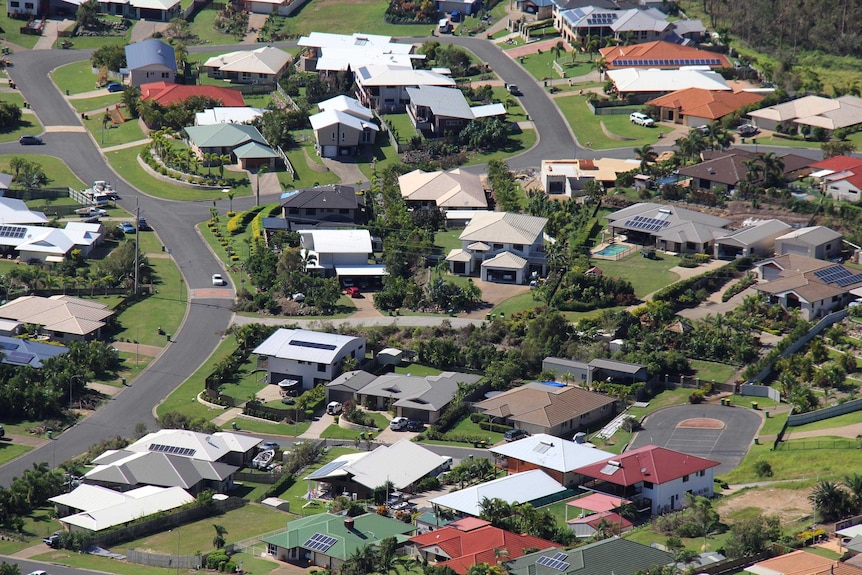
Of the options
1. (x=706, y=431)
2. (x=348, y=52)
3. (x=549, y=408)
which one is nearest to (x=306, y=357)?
(x=549, y=408)

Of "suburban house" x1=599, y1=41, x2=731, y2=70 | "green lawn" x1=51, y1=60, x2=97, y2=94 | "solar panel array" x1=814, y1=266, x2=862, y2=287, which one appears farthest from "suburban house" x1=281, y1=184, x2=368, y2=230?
"green lawn" x1=51, y1=60, x2=97, y2=94

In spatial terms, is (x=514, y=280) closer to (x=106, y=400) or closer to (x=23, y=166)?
(x=106, y=400)

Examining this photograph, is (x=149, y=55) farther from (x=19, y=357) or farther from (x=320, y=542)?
(x=320, y=542)

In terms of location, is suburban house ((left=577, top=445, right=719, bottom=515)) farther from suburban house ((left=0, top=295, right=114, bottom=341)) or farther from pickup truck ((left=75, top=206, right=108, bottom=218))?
pickup truck ((left=75, top=206, right=108, bottom=218))

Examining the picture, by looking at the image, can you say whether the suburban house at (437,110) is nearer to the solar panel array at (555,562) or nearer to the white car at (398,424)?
the white car at (398,424)

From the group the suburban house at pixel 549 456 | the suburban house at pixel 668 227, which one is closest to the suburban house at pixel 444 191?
the suburban house at pixel 668 227

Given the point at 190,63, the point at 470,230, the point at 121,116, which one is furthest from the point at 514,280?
the point at 190,63
